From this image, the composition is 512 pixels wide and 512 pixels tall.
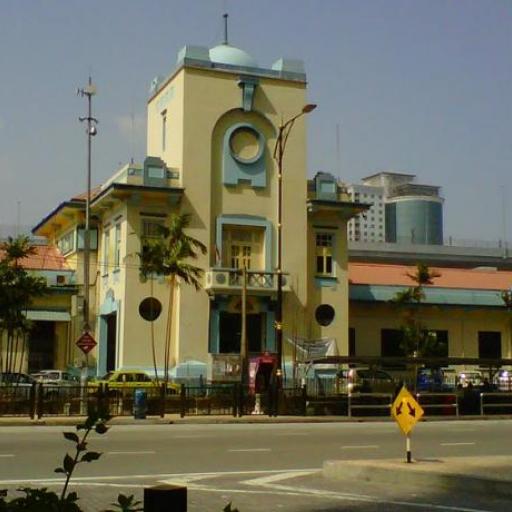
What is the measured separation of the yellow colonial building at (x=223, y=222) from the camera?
1800 inches

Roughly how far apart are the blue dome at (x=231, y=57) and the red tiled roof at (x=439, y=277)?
14329 millimetres

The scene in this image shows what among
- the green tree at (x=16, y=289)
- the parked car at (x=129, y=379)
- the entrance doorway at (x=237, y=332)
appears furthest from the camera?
the entrance doorway at (x=237, y=332)

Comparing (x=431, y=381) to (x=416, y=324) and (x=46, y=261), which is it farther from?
(x=46, y=261)

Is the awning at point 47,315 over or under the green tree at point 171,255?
under

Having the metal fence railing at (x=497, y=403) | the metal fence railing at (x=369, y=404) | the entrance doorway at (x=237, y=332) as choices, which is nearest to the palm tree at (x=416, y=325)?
the entrance doorway at (x=237, y=332)

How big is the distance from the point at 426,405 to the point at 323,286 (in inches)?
541

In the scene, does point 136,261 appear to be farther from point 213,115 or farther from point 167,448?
point 167,448

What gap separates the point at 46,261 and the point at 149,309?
35.1 feet

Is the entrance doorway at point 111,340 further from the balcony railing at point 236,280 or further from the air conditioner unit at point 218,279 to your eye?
the balcony railing at point 236,280

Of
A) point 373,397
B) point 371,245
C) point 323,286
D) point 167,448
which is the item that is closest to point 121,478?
point 167,448

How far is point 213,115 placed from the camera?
154ft

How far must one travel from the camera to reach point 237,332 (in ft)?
156

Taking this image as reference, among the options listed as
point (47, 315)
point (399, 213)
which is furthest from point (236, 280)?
point (399, 213)

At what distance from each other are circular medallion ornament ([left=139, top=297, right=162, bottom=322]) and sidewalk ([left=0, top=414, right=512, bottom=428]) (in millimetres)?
12823
